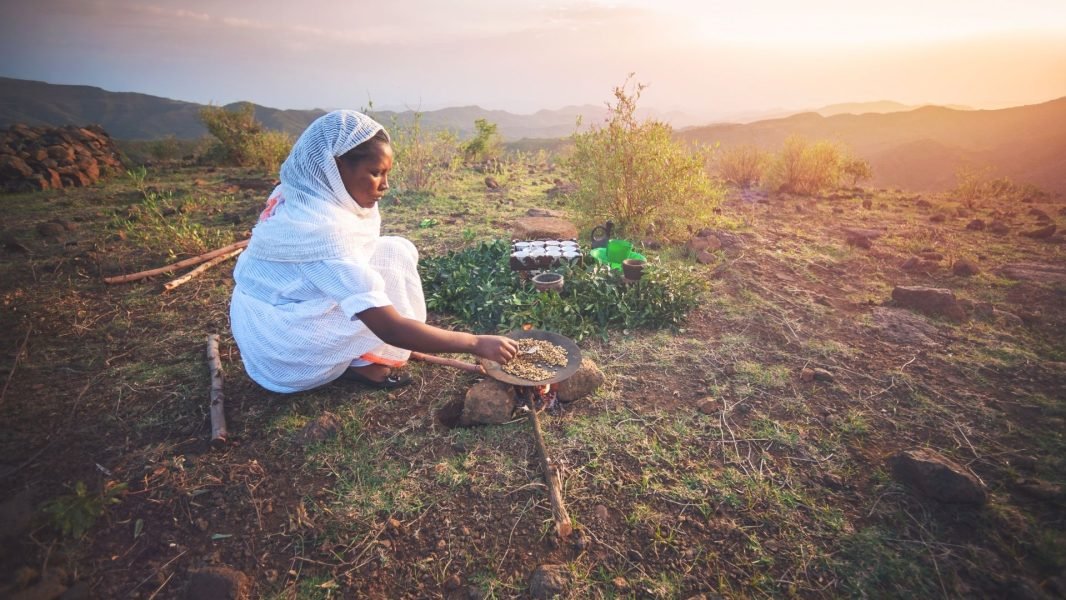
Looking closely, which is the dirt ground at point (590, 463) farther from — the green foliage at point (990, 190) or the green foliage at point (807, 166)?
the green foliage at point (990, 190)

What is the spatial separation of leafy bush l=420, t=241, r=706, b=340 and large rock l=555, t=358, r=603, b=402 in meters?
0.66

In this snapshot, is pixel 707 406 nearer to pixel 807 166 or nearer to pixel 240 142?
pixel 807 166

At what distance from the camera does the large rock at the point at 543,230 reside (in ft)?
16.1

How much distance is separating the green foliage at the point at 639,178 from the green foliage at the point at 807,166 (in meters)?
4.57

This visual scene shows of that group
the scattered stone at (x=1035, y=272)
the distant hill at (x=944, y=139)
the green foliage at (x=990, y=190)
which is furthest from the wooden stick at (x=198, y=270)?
the green foliage at (x=990, y=190)

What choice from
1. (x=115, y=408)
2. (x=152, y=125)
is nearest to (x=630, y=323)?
(x=115, y=408)

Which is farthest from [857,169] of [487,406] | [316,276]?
[316,276]

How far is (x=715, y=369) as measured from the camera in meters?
2.97

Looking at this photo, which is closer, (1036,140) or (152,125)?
(1036,140)

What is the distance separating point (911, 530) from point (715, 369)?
1.29 m

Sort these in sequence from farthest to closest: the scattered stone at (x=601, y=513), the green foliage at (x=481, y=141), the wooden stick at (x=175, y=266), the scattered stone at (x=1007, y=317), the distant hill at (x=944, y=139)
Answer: the distant hill at (x=944, y=139) → the green foliage at (x=481, y=141) → the wooden stick at (x=175, y=266) → the scattered stone at (x=1007, y=317) → the scattered stone at (x=601, y=513)

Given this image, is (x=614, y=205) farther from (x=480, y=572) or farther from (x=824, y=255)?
(x=480, y=572)

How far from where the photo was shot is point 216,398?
249 centimetres

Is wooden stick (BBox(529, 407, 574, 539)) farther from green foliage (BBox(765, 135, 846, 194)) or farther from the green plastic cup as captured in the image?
green foliage (BBox(765, 135, 846, 194))
